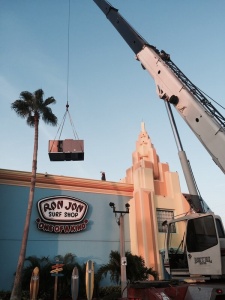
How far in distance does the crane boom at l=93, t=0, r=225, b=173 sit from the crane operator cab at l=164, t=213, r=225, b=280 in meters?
1.87

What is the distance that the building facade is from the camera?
23.1 meters

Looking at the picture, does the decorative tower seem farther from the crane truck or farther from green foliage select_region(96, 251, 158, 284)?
the crane truck

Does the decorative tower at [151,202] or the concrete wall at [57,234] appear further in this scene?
the decorative tower at [151,202]

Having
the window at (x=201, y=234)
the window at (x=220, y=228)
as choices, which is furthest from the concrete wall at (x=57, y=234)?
the window at (x=220, y=228)

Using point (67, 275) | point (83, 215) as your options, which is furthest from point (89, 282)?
point (83, 215)

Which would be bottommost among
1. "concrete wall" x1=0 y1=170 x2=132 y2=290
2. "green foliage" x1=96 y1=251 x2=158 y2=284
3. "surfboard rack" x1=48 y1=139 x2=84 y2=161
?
"green foliage" x1=96 y1=251 x2=158 y2=284

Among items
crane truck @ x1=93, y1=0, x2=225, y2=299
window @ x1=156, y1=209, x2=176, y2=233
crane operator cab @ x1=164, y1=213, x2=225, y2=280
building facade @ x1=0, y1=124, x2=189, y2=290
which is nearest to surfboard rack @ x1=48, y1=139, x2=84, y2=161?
building facade @ x1=0, y1=124, x2=189, y2=290

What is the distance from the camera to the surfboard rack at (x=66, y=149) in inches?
800

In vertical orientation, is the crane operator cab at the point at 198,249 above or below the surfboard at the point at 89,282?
above

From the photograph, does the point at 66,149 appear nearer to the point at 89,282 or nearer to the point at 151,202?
the point at 89,282

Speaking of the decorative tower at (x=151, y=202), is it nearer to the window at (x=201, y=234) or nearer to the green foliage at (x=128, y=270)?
the green foliage at (x=128, y=270)

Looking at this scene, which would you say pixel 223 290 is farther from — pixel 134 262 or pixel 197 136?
pixel 134 262

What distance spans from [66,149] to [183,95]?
1235 cm

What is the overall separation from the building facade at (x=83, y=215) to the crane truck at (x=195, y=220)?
16.0 meters
